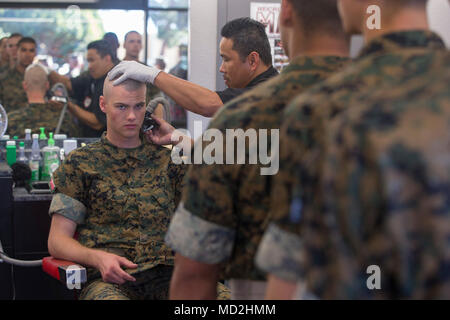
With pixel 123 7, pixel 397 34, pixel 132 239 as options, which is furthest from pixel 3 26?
pixel 397 34

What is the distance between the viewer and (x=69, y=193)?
245 centimetres

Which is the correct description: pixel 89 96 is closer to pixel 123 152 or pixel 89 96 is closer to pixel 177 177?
pixel 123 152

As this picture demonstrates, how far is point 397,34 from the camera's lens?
932 mm

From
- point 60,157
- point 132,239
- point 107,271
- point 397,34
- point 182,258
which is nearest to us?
point 397,34

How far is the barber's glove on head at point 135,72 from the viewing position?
8.11ft

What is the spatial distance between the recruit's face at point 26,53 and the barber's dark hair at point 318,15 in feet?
12.7

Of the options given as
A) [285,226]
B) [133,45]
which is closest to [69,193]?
[285,226]

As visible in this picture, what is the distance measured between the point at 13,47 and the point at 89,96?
1.16 m

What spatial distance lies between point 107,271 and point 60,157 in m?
1.70

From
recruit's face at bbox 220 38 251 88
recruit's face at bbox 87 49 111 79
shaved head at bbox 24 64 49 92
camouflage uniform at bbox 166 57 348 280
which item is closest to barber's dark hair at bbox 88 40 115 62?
recruit's face at bbox 87 49 111 79

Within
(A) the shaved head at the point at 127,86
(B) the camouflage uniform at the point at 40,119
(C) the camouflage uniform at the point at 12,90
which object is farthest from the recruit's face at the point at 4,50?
(A) the shaved head at the point at 127,86

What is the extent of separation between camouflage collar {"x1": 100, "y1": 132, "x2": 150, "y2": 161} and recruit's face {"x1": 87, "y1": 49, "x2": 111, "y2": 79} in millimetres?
1716

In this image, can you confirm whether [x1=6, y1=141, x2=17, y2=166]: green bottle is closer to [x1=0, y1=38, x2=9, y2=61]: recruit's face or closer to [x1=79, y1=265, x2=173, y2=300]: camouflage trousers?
[x1=0, y1=38, x2=9, y2=61]: recruit's face

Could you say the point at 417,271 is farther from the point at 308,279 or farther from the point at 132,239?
the point at 132,239
